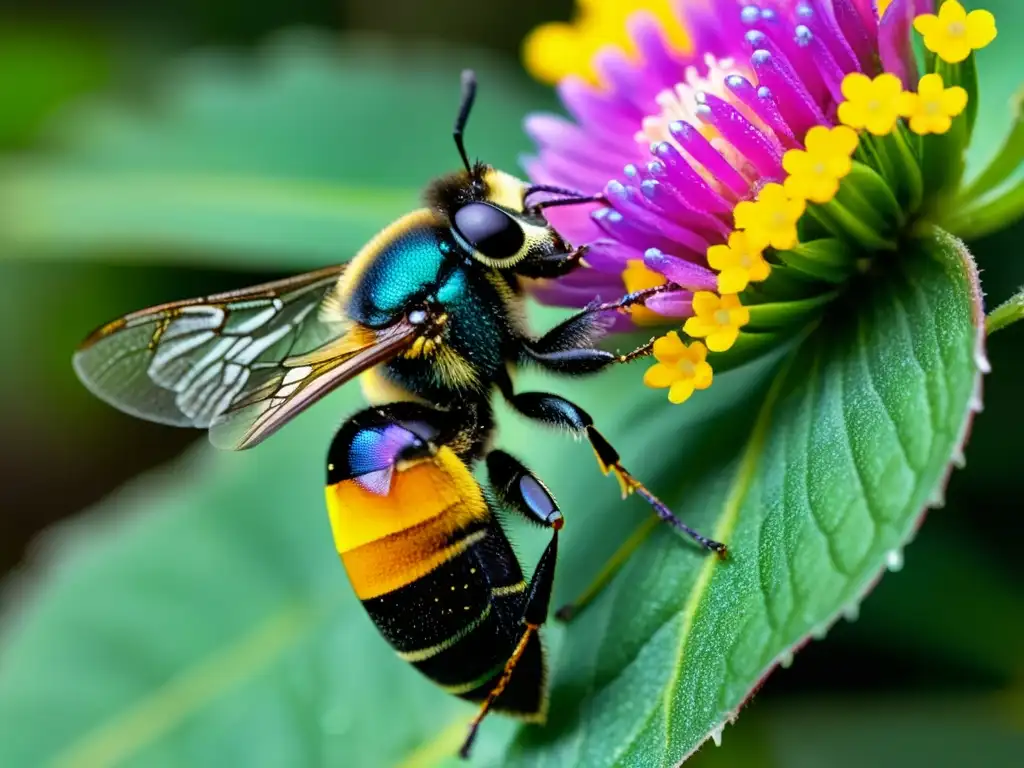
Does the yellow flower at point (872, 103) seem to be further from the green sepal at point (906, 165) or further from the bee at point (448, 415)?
the bee at point (448, 415)

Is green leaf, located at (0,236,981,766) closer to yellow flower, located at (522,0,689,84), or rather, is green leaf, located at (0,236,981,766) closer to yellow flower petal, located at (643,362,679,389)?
yellow flower petal, located at (643,362,679,389)

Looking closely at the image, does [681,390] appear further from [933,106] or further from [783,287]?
[933,106]

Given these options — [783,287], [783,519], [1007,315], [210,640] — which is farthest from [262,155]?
[1007,315]

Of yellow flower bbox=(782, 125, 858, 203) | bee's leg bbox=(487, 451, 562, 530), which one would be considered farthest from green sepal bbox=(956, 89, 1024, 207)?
bee's leg bbox=(487, 451, 562, 530)

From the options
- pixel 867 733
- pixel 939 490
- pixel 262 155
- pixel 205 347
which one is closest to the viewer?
pixel 939 490

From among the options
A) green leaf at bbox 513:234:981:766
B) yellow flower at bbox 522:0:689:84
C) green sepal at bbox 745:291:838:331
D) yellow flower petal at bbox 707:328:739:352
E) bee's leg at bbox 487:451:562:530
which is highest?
yellow flower at bbox 522:0:689:84
